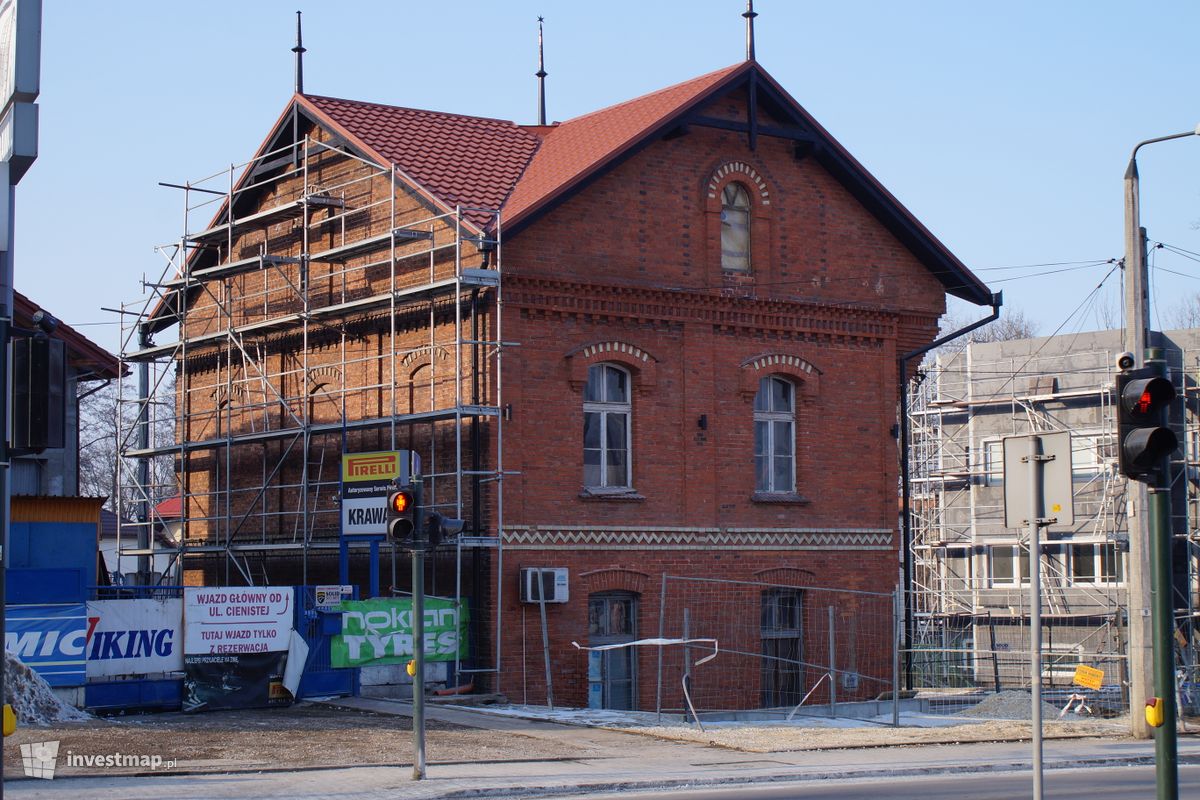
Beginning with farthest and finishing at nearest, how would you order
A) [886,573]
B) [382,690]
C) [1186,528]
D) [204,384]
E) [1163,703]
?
[1186,528] < [204,384] < [886,573] < [382,690] < [1163,703]

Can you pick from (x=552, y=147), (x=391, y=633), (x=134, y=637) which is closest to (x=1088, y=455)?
(x=552, y=147)

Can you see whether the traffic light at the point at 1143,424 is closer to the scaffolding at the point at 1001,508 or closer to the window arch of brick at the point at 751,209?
the window arch of brick at the point at 751,209

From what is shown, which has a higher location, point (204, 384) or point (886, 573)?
point (204, 384)

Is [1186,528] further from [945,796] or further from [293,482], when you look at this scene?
[945,796]

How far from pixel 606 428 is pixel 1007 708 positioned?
26.6ft

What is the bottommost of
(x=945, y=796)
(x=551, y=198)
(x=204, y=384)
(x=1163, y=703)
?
(x=945, y=796)

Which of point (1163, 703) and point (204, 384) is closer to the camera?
point (1163, 703)

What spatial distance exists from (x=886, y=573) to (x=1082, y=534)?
14250 millimetres

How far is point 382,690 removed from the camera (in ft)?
82.7

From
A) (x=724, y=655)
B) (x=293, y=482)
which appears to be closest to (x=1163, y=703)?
(x=724, y=655)

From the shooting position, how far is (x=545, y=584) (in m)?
25.8

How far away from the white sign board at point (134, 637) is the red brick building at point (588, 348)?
4.97 m

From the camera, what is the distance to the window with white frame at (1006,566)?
146ft

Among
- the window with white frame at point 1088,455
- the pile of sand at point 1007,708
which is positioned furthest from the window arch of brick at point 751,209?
the window with white frame at point 1088,455
